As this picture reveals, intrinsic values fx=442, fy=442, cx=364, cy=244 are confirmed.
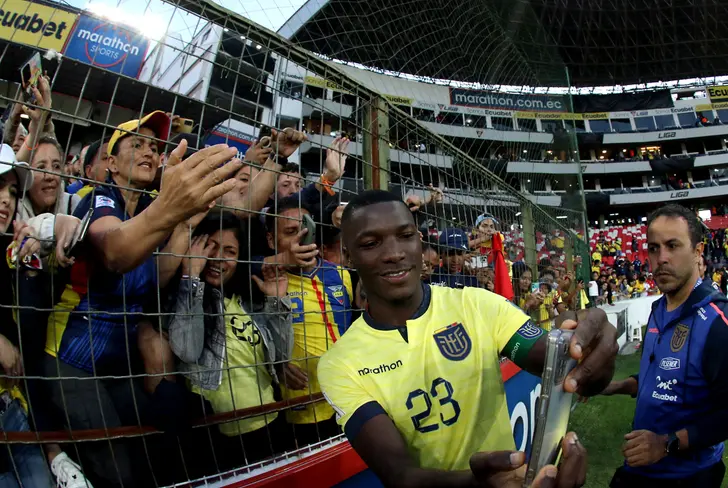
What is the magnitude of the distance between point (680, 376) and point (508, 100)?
15.4 ft

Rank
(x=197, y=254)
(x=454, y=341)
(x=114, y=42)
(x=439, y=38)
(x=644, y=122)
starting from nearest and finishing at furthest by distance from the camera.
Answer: (x=114, y=42)
(x=454, y=341)
(x=197, y=254)
(x=439, y=38)
(x=644, y=122)

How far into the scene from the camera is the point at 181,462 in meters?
1.67

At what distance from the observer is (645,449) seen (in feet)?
6.33

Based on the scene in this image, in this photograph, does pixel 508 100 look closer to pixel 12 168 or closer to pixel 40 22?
pixel 40 22

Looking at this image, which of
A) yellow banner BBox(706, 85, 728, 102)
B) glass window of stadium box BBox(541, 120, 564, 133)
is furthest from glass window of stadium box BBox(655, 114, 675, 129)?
glass window of stadium box BBox(541, 120, 564, 133)

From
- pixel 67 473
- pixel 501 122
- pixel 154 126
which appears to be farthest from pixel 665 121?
pixel 67 473

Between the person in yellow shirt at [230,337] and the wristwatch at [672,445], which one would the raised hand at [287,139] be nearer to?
the person in yellow shirt at [230,337]

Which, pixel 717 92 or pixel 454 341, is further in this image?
pixel 717 92

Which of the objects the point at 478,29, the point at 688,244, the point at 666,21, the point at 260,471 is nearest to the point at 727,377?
the point at 688,244

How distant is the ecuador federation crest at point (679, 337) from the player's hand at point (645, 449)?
429mm

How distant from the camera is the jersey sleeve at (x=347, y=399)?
1.27 meters

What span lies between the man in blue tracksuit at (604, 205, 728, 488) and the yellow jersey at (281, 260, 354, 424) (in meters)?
1.42

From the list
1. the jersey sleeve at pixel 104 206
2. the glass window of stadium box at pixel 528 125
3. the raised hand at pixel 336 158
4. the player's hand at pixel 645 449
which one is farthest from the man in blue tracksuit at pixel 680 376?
the glass window of stadium box at pixel 528 125

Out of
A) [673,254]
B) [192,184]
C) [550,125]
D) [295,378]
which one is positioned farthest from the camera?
[550,125]
